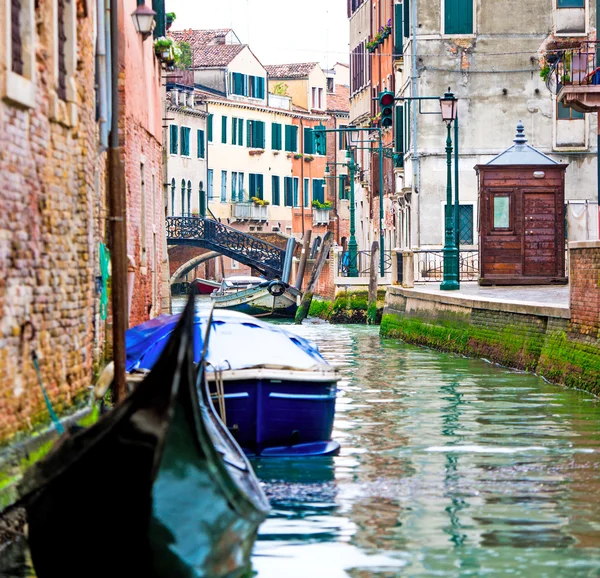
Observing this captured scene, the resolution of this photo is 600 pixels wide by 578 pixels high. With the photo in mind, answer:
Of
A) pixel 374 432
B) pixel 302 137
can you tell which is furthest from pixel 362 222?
pixel 374 432

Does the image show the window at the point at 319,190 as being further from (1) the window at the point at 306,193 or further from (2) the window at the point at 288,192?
(2) the window at the point at 288,192

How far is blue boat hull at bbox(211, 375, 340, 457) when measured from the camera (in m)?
11.5

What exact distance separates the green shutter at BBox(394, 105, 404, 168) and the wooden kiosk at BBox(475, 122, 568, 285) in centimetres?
1221

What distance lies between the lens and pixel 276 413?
38.0ft

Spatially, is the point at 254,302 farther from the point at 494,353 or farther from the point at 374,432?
the point at 374,432

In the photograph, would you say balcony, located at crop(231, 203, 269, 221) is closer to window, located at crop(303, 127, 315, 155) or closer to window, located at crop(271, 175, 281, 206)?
window, located at crop(271, 175, 281, 206)

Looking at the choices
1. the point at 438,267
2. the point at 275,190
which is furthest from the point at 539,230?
the point at 275,190

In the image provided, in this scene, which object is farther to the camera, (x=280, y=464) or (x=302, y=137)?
(x=302, y=137)

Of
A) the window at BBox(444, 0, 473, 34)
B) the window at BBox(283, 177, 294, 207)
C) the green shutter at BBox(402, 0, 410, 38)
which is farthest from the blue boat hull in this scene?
the window at BBox(283, 177, 294, 207)

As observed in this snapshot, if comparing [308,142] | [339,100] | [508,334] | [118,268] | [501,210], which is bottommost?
[508,334]

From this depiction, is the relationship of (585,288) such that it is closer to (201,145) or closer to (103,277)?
(103,277)

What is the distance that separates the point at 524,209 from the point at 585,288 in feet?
29.6

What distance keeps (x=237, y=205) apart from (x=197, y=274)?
10.8ft

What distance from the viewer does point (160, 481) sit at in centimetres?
700
